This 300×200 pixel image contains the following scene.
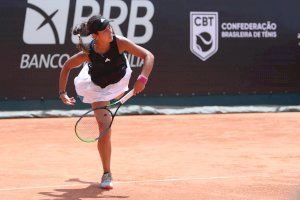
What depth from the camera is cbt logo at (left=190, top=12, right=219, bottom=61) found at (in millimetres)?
12484

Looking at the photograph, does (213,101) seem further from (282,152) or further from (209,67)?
(282,152)

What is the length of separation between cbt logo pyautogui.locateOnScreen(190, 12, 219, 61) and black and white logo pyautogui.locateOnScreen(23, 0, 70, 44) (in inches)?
86.3

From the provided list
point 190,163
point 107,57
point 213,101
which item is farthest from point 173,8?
point 107,57

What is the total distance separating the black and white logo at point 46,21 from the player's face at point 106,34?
5795 millimetres

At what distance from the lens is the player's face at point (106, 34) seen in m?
6.13

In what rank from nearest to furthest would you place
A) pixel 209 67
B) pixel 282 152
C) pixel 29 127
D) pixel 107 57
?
pixel 107 57
pixel 282 152
pixel 29 127
pixel 209 67

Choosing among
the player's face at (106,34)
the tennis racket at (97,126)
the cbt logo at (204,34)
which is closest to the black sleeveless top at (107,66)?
the player's face at (106,34)

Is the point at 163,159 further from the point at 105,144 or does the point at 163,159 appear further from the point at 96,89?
the point at 96,89

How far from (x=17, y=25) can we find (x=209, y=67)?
3.32m

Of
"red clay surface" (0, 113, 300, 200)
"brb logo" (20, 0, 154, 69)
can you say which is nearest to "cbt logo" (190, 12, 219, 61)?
"brb logo" (20, 0, 154, 69)

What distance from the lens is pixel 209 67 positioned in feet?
41.2

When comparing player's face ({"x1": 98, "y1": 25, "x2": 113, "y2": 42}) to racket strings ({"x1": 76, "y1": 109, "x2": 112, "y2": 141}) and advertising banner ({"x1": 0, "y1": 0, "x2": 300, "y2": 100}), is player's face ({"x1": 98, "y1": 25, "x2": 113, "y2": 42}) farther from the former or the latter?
advertising banner ({"x1": 0, "y1": 0, "x2": 300, "y2": 100})

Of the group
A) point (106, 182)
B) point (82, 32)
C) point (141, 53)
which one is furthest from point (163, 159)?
point (82, 32)

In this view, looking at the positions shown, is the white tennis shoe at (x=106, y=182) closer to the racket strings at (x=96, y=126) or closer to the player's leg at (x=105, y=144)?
the player's leg at (x=105, y=144)
